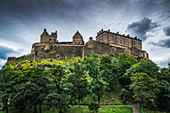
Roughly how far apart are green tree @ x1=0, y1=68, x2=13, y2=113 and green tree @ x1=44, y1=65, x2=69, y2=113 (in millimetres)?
8084

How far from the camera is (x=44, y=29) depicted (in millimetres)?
83875

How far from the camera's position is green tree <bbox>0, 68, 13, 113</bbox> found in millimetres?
25031

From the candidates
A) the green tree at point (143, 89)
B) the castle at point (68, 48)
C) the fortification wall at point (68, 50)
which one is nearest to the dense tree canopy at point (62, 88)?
the green tree at point (143, 89)

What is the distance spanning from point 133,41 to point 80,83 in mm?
85439

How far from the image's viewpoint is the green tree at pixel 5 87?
25.0 meters

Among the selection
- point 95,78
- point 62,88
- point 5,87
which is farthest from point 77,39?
point 5,87

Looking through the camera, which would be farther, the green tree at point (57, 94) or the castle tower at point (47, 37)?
the castle tower at point (47, 37)

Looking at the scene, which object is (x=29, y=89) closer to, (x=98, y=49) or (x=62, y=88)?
(x=62, y=88)

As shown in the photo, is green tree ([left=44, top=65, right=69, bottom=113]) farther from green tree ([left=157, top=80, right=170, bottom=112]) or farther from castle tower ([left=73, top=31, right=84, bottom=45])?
castle tower ([left=73, top=31, right=84, bottom=45])

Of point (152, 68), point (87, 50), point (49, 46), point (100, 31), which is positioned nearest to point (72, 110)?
point (152, 68)

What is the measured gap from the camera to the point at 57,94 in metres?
23.4

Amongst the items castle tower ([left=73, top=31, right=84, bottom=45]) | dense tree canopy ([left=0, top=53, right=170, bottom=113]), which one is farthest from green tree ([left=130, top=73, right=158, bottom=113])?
castle tower ([left=73, top=31, right=84, bottom=45])

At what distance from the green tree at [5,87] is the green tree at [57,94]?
8084 mm

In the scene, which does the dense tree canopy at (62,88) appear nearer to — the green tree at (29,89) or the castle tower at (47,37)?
the green tree at (29,89)
